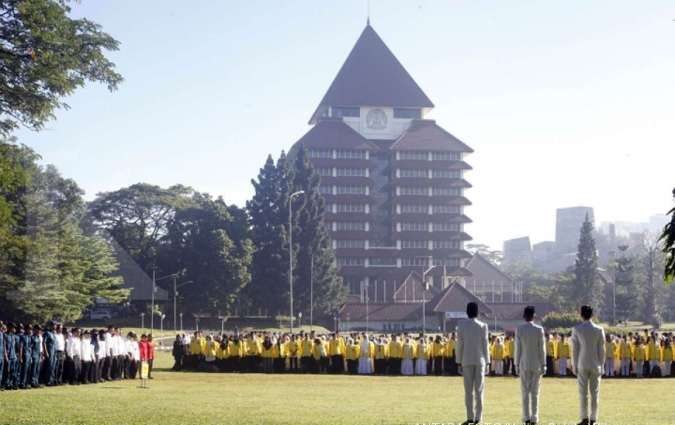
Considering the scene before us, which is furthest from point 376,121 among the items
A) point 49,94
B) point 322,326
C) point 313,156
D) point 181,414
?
point 181,414

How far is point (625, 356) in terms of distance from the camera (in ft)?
115

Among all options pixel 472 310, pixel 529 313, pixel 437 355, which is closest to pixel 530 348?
pixel 529 313

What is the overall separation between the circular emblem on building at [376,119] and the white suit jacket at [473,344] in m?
124

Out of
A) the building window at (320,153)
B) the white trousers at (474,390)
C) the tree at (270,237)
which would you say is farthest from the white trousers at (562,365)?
the building window at (320,153)

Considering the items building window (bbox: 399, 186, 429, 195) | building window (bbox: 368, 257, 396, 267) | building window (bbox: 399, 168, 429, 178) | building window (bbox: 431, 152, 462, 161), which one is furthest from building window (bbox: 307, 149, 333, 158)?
building window (bbox: 431, 152, 462, 161)

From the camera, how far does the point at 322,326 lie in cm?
9562

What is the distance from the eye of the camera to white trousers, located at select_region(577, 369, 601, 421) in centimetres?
1348

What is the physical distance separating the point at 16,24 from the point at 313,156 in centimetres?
9224

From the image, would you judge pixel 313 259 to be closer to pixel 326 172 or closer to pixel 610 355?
pixel 326 172

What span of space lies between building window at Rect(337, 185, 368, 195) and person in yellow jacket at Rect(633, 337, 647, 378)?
90.4 meters

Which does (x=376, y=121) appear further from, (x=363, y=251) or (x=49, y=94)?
(x=49, y=94)

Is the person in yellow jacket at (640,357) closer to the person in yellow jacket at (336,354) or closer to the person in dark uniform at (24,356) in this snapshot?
the person in yellow jacket at (336,354)

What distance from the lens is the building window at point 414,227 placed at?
129000 mm

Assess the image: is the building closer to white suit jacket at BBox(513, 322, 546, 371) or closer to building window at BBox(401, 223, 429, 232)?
building window at BBox(401, 223, 429, 232)
